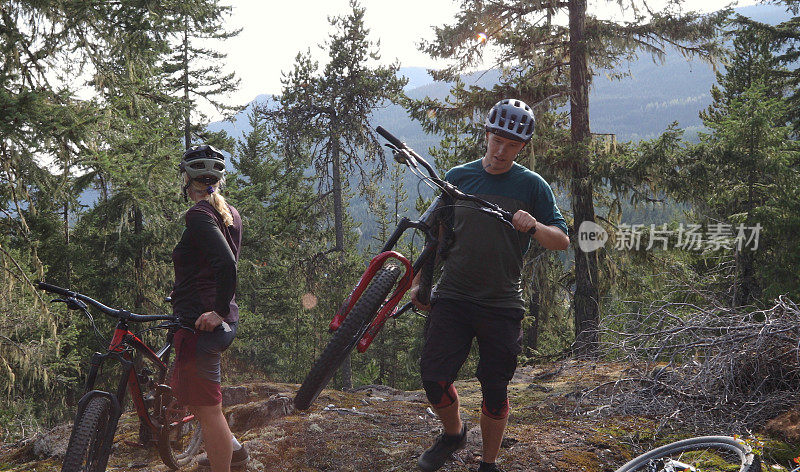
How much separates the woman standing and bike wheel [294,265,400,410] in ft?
2.15

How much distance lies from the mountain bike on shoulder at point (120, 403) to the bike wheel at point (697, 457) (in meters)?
3.31

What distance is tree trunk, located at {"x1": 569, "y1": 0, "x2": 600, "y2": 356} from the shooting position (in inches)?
467

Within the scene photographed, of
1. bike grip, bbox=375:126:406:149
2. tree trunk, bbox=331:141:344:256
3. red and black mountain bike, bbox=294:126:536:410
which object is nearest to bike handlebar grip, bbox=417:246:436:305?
red and black mountain bike, bbox=294:126:536:410

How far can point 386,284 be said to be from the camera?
3574 mm

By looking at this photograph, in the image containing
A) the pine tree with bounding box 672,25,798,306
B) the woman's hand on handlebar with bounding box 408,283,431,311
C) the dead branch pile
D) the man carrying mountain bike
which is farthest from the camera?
the pine tree with bounding box 672,25,798,306

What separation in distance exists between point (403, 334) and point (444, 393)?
34748 millimetres

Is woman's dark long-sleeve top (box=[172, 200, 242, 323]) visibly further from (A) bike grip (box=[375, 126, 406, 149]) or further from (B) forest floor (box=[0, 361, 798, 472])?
(B) forest floor (box=[0, 361, 798, 472])

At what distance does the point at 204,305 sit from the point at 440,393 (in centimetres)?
170

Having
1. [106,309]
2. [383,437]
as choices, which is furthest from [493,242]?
[106,309]

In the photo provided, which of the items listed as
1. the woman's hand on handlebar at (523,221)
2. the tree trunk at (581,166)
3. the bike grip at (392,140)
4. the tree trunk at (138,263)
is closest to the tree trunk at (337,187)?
the tree trunk at (138,263)

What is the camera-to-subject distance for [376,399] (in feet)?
21.5

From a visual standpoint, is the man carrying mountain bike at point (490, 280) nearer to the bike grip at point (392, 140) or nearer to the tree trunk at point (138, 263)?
the bike grip at point (392, 140)

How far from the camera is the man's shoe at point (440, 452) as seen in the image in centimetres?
368

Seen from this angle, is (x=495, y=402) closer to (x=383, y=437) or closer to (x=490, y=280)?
(x=490, y=280)
